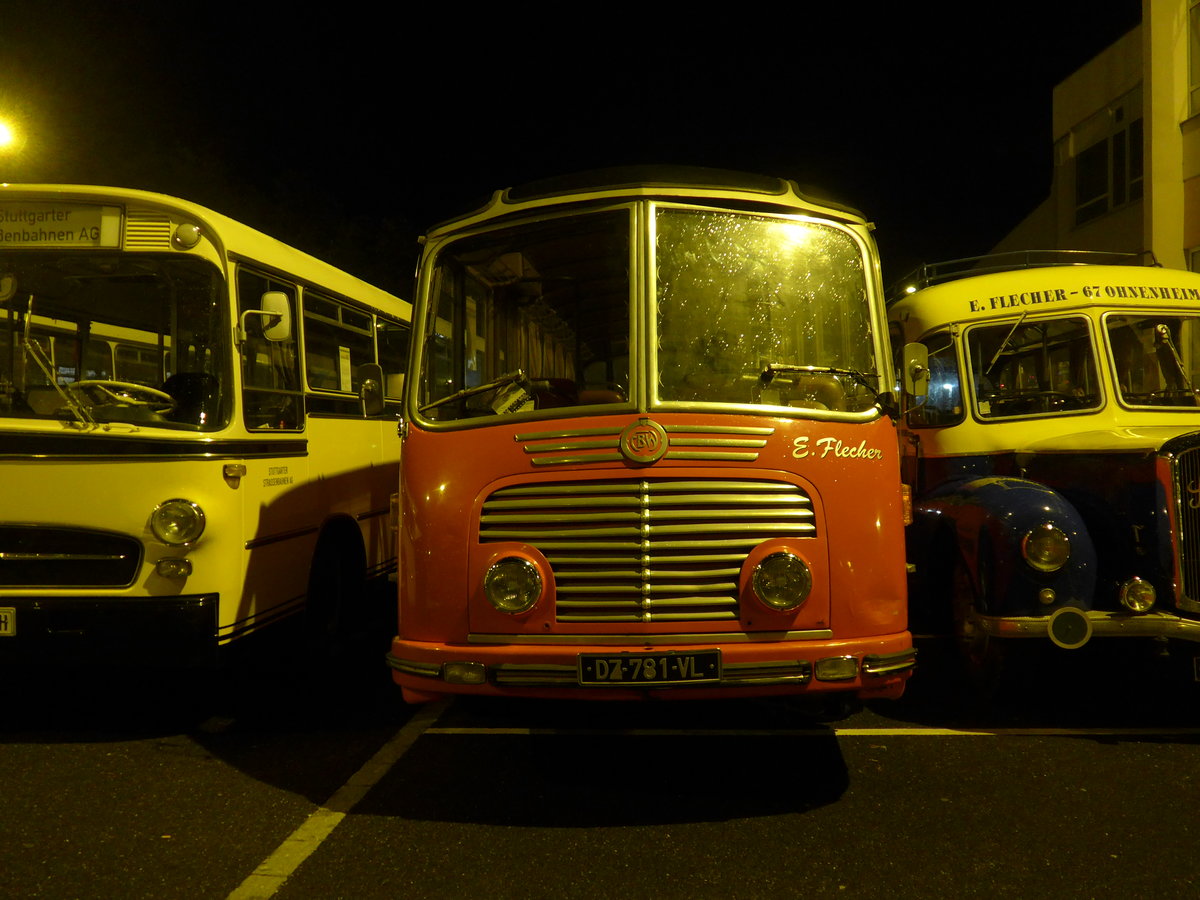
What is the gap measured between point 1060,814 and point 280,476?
440 cm

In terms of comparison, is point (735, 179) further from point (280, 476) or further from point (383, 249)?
point (383, 249)

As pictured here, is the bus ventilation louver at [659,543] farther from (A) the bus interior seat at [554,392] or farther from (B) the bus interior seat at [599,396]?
(A) the bus interior seat at [554,392]

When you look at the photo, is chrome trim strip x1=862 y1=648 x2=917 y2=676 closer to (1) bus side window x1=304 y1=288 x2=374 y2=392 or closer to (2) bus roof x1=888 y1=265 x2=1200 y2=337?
(2) bus roof x1=888 y1=265 x2=1200 y2=337

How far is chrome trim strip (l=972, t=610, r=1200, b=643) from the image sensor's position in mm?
5020

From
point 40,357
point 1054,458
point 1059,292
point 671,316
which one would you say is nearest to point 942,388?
point 1059,292

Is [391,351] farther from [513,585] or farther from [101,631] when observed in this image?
[513,585]

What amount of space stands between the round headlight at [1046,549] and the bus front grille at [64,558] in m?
4.55

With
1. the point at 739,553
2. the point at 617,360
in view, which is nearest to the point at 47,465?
the point at 617,360

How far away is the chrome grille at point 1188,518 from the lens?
17.0 feet

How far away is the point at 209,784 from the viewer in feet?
15.1

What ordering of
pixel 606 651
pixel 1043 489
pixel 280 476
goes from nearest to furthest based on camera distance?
pixel 606 651
pixel 1043 489
pixel 280 476

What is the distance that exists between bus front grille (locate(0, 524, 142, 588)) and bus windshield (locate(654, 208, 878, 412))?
290 cm

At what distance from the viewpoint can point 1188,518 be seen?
523cm

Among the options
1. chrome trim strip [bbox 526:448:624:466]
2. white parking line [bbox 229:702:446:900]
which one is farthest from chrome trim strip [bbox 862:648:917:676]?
white parking line [bbox 229:702:446:900]
